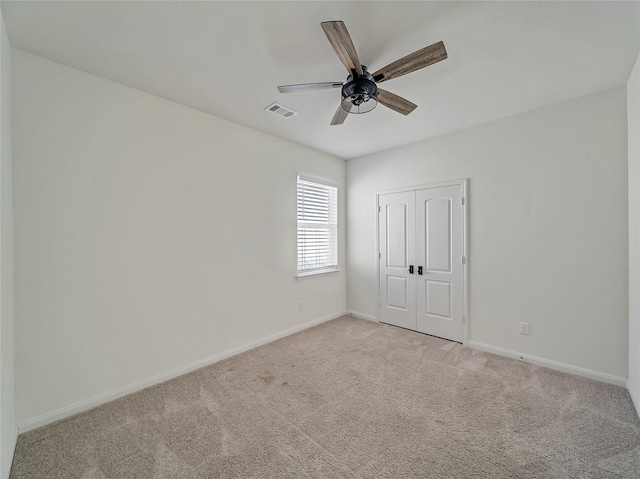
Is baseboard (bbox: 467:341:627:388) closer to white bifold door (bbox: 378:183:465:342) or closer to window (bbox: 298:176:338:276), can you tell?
white bifold door (bbox: 378:183:465:342)

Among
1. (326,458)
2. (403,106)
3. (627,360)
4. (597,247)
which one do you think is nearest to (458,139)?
(403,106)

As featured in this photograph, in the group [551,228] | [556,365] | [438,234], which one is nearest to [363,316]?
[438,234]

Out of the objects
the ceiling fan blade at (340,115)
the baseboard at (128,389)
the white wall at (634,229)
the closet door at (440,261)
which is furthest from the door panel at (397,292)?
the ceiling fan blade at (340,115)

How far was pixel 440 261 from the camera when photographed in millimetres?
3607

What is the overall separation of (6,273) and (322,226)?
131 inches

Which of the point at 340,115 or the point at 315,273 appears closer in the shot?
the point at 340,115

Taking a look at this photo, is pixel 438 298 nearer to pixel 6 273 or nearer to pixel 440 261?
pixel 440 261

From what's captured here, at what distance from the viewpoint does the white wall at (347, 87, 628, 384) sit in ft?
8.19

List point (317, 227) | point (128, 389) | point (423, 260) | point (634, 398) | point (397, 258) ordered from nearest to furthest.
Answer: point (634, 398)
point (128, 389)
point (423, 260)
point (397, 258)
point (317, 227)

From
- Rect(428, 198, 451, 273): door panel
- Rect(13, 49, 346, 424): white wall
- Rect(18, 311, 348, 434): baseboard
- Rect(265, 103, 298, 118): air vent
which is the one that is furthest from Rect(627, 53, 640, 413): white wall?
Rect(18, 311, 348, 434): baseboard

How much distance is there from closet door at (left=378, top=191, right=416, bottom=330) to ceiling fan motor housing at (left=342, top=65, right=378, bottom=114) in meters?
2.04

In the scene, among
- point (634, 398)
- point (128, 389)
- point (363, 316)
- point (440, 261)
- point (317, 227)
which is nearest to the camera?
point (634, 398)

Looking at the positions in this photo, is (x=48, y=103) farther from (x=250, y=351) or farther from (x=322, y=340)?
(x=322, y=340)

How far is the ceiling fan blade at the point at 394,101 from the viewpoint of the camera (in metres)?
2.14
